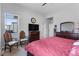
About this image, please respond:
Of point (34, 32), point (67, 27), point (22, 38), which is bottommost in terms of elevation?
point (22, 38)

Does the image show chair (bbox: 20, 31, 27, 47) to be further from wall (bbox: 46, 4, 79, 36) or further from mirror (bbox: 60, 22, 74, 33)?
mirror (bbox: 60, 22, 74, 33)

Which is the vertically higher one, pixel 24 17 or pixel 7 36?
pixel 24 17

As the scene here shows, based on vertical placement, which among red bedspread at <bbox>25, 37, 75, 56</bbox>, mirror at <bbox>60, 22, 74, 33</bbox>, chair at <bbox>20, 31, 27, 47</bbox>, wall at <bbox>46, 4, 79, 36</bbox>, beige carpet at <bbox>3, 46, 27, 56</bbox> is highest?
wall at <bbox>46, 4, 79, 36</bbox>

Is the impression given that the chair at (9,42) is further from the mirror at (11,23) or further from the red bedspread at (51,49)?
the red bedspread at (51,49)

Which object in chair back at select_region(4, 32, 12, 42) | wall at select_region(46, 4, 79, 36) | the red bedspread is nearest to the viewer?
the red bedspread

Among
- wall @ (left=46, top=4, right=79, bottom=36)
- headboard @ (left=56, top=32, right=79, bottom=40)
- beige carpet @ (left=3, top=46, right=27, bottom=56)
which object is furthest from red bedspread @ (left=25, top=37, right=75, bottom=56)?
wall @ (left=46, top=4, right=79, bottom=36)

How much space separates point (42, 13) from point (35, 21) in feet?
1.08

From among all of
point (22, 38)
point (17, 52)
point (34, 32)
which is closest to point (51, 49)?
point (34, 32)

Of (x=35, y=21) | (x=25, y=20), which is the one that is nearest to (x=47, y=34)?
(x=35, y=21)

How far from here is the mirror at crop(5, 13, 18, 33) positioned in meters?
2.61

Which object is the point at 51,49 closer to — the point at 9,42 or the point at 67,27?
the point at 9,42

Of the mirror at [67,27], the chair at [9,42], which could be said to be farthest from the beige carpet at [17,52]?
the mirror at [67,27]

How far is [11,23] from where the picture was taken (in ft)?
8.90

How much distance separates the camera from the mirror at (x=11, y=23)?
103 inches
